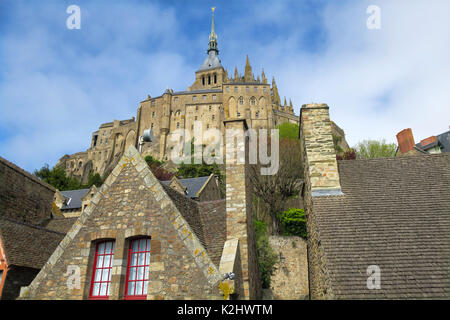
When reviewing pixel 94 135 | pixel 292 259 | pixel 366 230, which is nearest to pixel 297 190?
pixel 292 259

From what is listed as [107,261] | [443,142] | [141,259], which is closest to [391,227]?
[141,259]

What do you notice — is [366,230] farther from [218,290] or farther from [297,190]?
[297,190]

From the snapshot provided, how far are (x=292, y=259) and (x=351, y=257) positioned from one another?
17.1m

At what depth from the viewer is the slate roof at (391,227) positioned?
641 centimetres

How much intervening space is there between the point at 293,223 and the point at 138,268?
69.9ft

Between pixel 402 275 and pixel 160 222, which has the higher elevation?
pixel 160 222

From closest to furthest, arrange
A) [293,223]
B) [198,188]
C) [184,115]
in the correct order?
1. [198,188]
2. [293,223]
3. [184,115]

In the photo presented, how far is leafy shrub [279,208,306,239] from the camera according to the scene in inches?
1042

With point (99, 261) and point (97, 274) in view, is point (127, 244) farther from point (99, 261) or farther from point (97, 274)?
point (97, 274)

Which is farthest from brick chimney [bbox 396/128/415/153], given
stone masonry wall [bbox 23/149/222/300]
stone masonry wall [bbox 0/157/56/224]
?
stone masonry wall [bbox 0/157/56/224]

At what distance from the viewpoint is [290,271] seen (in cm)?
2277

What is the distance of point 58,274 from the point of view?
7387 mm

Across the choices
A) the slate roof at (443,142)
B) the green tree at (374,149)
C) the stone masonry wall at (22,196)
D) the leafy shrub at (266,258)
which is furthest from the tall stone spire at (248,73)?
the stone masonry wall at (22,196)
